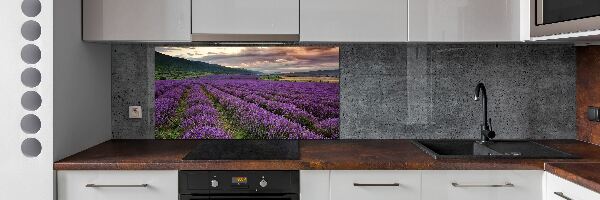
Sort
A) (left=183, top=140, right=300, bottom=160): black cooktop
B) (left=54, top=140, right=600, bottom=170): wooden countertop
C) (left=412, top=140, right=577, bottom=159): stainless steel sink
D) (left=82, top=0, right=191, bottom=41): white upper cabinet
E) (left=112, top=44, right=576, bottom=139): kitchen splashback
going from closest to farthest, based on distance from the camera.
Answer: (left=54, top=140, right=600, bottom=170): wooden countertop < (left=183, top=140, right=300, bottom=160): black cooktop < (left=82, top=0, right=191, bottom=41): white upper cabinet < (left=412, top=140, right=577, bottom=159): stainless steel sink < (left=112, top=44, right=576, bottom=139): kitchen splashback

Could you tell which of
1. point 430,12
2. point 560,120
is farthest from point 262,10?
point 560,120

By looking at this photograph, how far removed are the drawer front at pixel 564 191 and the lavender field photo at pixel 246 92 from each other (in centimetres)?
116

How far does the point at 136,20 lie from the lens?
2.79 meters

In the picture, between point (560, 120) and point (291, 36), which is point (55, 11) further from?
point (560, 120)

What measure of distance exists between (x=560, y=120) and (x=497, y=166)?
0.96 meters

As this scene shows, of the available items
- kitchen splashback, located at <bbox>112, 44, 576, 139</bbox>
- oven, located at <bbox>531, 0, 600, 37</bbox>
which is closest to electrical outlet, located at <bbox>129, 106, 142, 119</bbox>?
kitchen splashback, located at <bbox>112, 44, 576, 139</bbox>

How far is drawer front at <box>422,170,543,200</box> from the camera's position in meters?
2.49

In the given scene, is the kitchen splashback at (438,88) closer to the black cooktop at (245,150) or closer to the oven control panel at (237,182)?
the black cooktop at (245,150)

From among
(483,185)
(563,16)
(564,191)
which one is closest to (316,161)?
(483,185)

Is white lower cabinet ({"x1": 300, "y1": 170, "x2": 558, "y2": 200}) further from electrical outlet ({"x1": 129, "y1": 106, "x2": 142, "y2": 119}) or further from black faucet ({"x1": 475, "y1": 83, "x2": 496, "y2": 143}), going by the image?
electrical outlet ({"x1": 129, "y1": 106, "x2": 142, "y2": 119})

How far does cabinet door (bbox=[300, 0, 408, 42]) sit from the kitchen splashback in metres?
0.41

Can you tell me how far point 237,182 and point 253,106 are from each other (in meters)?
0.86

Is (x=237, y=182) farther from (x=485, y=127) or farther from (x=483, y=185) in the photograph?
(x=485, y=127)

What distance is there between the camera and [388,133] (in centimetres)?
325
